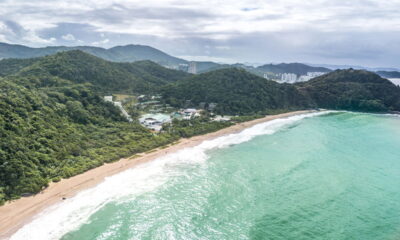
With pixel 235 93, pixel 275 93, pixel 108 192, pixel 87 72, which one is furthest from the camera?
pixel 275 93

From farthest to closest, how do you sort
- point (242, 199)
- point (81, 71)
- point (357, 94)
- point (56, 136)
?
1. point (357, 94)
2. point (81, 71)
3. point (56, 136)
4. point (242, 199)

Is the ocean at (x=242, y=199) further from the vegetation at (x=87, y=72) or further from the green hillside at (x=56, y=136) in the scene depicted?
the vegetation at (x=87, y=72)

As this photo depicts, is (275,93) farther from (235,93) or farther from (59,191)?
(59,191)

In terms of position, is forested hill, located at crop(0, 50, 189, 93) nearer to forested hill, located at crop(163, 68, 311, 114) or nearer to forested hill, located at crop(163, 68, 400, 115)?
forested hill, located at crop(163, 68, 311, 114)

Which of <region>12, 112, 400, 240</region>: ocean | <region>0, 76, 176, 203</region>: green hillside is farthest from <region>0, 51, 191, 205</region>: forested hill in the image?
<region>12, 112, 400, 240</region>: ocean

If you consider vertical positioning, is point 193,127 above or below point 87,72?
below

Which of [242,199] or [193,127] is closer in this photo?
[242,199]

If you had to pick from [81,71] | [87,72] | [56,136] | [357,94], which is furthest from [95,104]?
[357,94]
